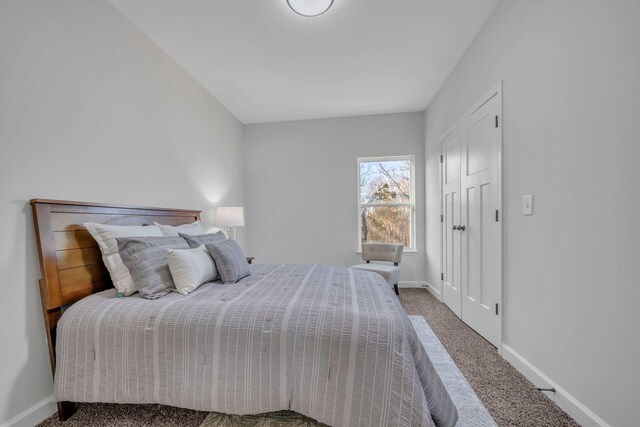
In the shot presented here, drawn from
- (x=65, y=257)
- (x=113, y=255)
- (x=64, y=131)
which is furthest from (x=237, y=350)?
(x=64, y=131)

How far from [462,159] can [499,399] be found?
2009 millimetres

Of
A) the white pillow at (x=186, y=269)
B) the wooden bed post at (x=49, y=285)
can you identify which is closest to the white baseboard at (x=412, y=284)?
the white pillow at (x=186, y=269)

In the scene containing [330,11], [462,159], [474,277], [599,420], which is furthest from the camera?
[462,159]

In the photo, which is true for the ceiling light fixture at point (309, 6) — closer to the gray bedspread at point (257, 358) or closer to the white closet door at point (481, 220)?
the white closet door at point (481, 220)

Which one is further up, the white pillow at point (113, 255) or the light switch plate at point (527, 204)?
the light switch plate at point (527, 204)

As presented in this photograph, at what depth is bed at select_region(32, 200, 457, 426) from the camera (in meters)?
1.06

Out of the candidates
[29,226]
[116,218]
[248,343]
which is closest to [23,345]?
[29,226]

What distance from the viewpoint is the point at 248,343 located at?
1175mm

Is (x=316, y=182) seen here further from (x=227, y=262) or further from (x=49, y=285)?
(x=49, y=285)

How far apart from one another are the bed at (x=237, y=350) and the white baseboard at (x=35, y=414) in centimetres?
14

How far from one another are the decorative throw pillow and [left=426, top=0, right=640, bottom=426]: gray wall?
1.97 metres

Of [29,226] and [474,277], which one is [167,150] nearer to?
[29,226]

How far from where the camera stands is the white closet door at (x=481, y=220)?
6.61ft

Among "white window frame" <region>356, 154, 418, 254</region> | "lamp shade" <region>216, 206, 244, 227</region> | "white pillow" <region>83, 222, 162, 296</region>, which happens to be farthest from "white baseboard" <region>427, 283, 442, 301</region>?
"white pillow" <region>83, 222, 162, 296</region>
